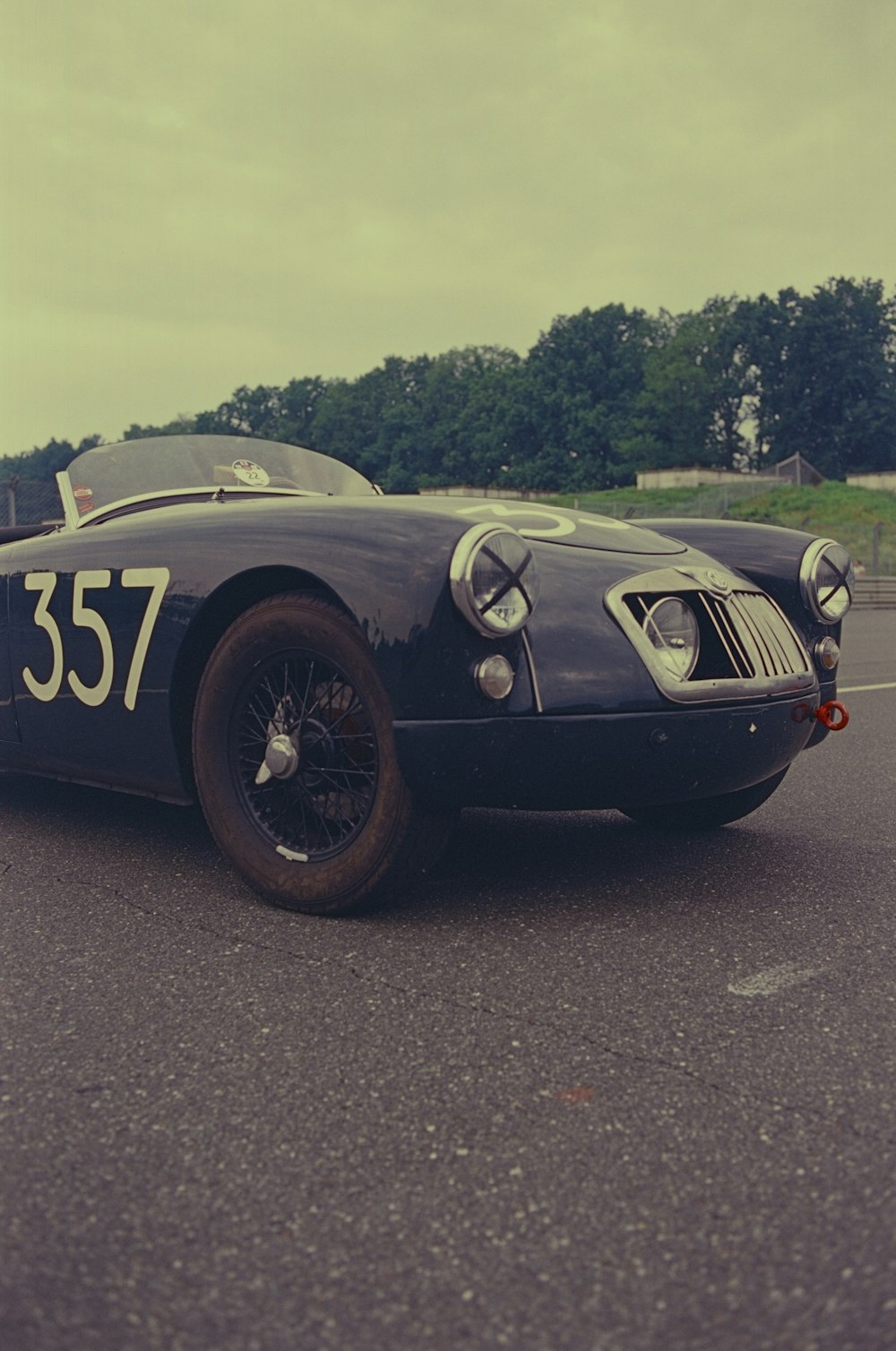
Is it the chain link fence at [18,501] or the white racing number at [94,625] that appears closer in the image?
the white racing number at [94,625]

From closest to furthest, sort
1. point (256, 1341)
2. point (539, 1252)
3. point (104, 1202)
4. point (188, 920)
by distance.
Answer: point (256, 1341) < point (539, 1252) < point (104, 1202) < point (188, 920)

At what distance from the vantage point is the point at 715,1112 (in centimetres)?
186

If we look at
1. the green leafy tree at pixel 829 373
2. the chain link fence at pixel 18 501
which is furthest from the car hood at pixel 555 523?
the green leafy tree at pixel 829 373

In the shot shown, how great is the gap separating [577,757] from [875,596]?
23742 mm

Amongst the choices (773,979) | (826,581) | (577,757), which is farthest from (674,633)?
(826,581)

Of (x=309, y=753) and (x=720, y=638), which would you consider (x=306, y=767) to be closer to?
(x=309, y=753)

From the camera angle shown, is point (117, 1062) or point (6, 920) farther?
point (6, 920)

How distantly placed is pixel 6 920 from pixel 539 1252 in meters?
1.86

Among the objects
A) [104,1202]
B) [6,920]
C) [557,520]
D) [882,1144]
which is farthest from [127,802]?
[882,1144]

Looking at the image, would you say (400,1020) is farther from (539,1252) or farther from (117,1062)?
(539,1252)

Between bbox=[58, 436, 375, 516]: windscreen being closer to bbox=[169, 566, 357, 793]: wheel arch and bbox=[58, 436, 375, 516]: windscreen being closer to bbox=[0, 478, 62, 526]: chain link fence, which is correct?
bbox=[169, 566, 357, 793]: wheel arch

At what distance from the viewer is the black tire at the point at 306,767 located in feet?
9.12

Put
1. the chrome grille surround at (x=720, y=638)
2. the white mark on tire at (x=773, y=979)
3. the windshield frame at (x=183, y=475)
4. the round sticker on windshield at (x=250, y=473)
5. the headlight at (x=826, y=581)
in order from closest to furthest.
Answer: the white mark on tire at (x=773, y=979) → the chrome grille surround at (x=720, y=638) → the headlight at (x=826, y=581) → the windshield frame at (x=183, y=475) → the round sticker on windshield at (x=250, y=473)

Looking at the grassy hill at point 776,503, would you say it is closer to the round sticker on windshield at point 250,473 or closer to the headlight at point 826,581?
the round sticker on windshield at point 250,473
